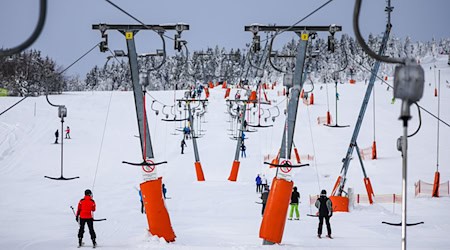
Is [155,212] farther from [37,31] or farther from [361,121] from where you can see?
[361,121]

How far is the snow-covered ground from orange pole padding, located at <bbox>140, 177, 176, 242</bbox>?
35cm

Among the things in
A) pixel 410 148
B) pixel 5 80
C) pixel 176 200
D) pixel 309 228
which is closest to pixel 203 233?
pixel 309 228

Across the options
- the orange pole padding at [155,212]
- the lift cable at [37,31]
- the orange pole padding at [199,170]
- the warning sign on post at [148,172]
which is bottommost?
the orange pole padding at [199,170]

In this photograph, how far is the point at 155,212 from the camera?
48.5 feet

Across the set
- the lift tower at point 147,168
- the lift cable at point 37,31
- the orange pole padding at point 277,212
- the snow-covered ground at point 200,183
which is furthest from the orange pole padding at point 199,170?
the lift cable at point 37,31

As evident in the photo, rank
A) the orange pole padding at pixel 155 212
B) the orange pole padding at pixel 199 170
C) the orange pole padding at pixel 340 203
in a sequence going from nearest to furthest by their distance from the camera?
1. the orange pole padding at pixel 155 212
2. the orange pole padding at pixel 340 203
3. the orange pole padding at pixel 199 170

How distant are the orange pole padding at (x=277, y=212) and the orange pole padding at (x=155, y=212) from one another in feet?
8.10

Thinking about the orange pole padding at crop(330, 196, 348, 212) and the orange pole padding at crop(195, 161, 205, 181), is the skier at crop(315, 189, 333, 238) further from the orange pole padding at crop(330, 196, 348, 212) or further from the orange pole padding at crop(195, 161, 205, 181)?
the orange pole padding at crop(195, 161, 205, 181)

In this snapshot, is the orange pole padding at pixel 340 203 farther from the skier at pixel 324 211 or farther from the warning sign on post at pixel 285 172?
the warning sign on post at pixel 285 172

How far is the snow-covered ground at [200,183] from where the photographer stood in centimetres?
1570

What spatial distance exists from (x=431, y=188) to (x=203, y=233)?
58.5ft

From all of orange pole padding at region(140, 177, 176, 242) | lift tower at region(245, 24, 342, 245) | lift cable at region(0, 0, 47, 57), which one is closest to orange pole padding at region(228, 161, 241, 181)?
orange pole padding at region(140, 177, 176, 242)

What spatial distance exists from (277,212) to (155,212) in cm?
309

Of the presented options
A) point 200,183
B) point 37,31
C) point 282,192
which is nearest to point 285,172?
point 282,192
